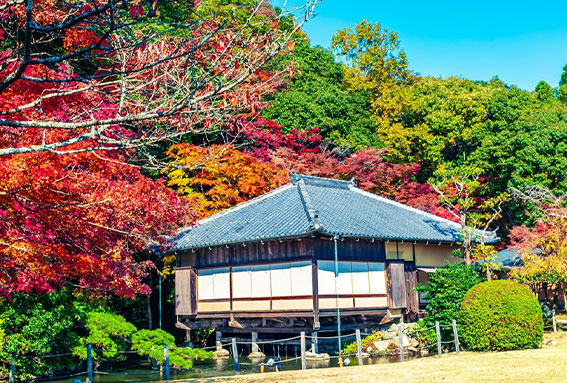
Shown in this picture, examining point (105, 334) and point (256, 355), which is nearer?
point (105, 334)

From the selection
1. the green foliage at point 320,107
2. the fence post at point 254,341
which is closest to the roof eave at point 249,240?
the fence post at point 254,341

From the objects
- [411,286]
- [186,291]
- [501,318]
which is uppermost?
[186,291]

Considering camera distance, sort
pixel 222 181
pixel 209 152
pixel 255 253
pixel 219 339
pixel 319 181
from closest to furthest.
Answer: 1. pixel 209 152
2. pixel 255 253
3. pixel 219 339
4. pixel 319 181
5. pixel 222 181

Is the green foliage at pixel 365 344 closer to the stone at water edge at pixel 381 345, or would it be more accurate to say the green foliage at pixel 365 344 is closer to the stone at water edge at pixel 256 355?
the stone at water edge at pixel 381 345

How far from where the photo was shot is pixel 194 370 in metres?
20.7

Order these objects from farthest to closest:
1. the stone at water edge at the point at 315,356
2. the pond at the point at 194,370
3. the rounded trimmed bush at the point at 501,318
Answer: the stone at water edge at the point at 315,356 → the pond at the point at 194,370 → the rounded trimmed bush at the point at 501,318

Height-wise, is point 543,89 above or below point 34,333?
above

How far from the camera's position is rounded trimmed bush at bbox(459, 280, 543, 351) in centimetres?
1795

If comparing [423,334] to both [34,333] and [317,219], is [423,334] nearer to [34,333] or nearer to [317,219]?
[317,219]

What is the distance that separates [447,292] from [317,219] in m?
5.34

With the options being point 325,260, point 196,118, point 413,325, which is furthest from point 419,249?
point 196,118

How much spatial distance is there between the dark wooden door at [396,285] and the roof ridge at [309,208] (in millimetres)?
4017

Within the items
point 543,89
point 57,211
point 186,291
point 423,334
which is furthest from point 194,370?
point 543,89

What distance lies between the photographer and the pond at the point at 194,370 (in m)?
18.4
